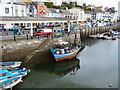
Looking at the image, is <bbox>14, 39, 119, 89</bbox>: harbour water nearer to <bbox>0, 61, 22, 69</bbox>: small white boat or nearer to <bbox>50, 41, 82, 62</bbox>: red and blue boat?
<bbox>50, 41, 82, 62</bbox>: red and blue boat

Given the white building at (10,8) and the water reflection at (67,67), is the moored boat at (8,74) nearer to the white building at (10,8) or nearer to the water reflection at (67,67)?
the water reflection at (67,67)

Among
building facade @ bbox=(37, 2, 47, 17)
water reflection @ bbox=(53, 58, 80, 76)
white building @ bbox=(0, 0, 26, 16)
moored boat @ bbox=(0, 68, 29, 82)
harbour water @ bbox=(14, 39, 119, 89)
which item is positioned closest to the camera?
moored boat @ bbox=(0, 68, 29, 82)

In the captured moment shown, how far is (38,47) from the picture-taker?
59.7ft

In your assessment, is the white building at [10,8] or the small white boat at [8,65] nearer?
the small white boat at [8,65]

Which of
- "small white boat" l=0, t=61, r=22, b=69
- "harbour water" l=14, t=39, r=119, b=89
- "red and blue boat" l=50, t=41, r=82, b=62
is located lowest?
"harbour water" l=14, t=39, r=119, b=89

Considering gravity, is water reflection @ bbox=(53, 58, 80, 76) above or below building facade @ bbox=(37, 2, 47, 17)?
below

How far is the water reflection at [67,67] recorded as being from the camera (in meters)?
16.1

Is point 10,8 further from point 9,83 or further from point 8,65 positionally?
point 9,83

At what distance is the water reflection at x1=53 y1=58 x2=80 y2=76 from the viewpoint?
632 inches

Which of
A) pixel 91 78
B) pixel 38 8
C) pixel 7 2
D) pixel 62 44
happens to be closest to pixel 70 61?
pixel 62 44

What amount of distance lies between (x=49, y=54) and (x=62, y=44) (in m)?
2.07

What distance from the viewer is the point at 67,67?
56.8 feet

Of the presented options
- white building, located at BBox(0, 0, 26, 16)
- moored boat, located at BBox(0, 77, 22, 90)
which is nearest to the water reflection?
moored boat, located at BBox(0, 77, 22, 90)

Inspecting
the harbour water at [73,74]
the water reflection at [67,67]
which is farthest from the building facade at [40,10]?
the water reflection at [67,67]
